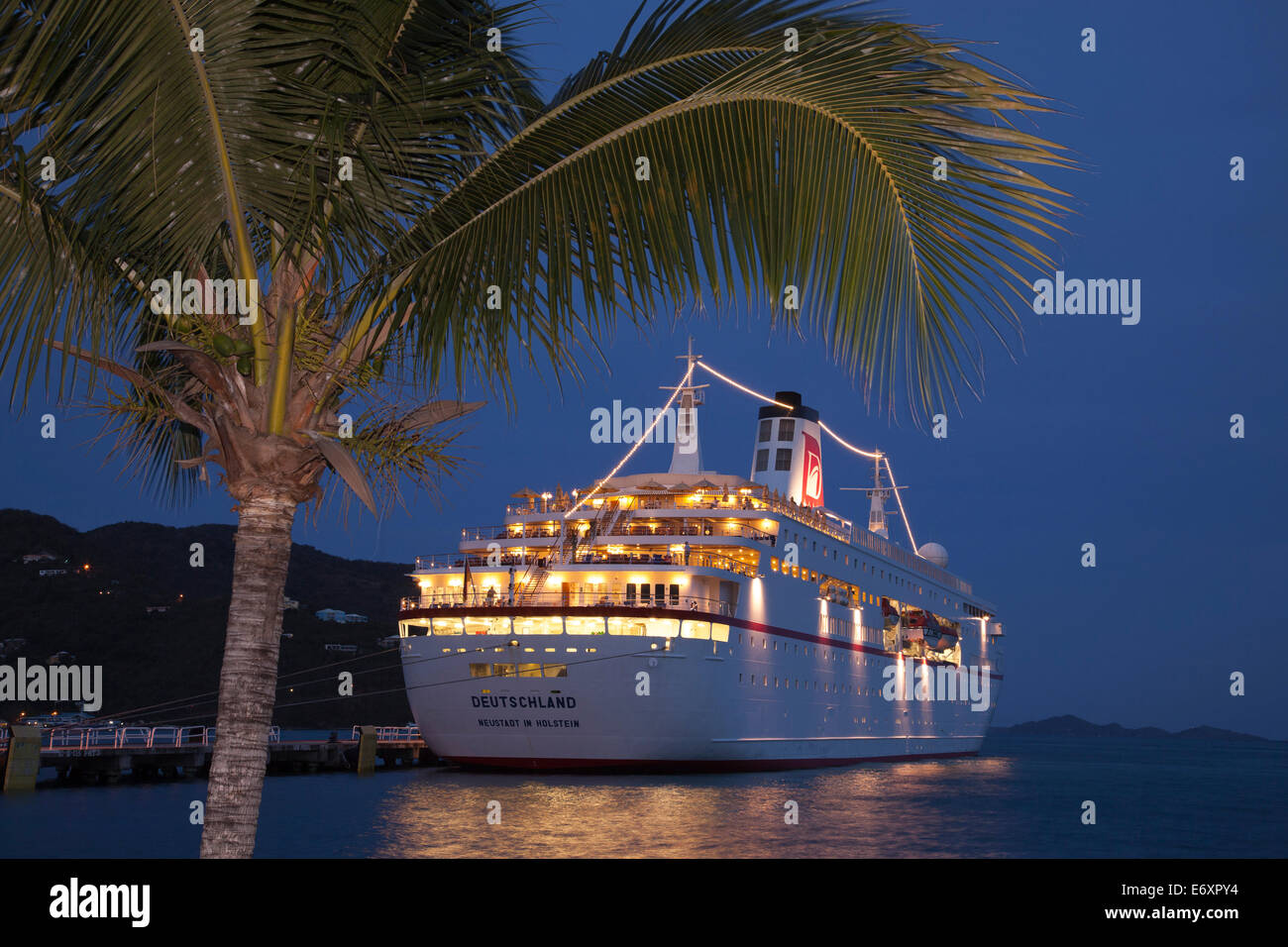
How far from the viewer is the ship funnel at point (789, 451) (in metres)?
55.9

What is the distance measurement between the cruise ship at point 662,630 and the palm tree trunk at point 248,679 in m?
27.4

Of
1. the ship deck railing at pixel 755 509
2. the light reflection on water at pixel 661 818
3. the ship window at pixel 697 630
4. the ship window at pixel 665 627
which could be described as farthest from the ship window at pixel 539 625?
the ship deck railing at pixel 755 509

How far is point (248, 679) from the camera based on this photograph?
203 inches

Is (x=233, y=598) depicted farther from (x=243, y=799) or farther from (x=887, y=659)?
(x=887, y=659)

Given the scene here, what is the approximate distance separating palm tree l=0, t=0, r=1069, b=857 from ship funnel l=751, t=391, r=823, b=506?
165 ft

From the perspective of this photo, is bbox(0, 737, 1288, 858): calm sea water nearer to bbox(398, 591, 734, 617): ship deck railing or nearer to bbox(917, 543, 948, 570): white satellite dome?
bbox(398, 591, 734, 617): ship deck railing

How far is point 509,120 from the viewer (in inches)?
232

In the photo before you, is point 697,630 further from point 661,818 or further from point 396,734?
point 396,734

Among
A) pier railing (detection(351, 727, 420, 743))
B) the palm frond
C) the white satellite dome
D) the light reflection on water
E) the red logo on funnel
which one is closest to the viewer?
the palm frond

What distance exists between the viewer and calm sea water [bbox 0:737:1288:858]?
2530 centimetres

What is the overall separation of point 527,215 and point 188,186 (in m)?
1.51
